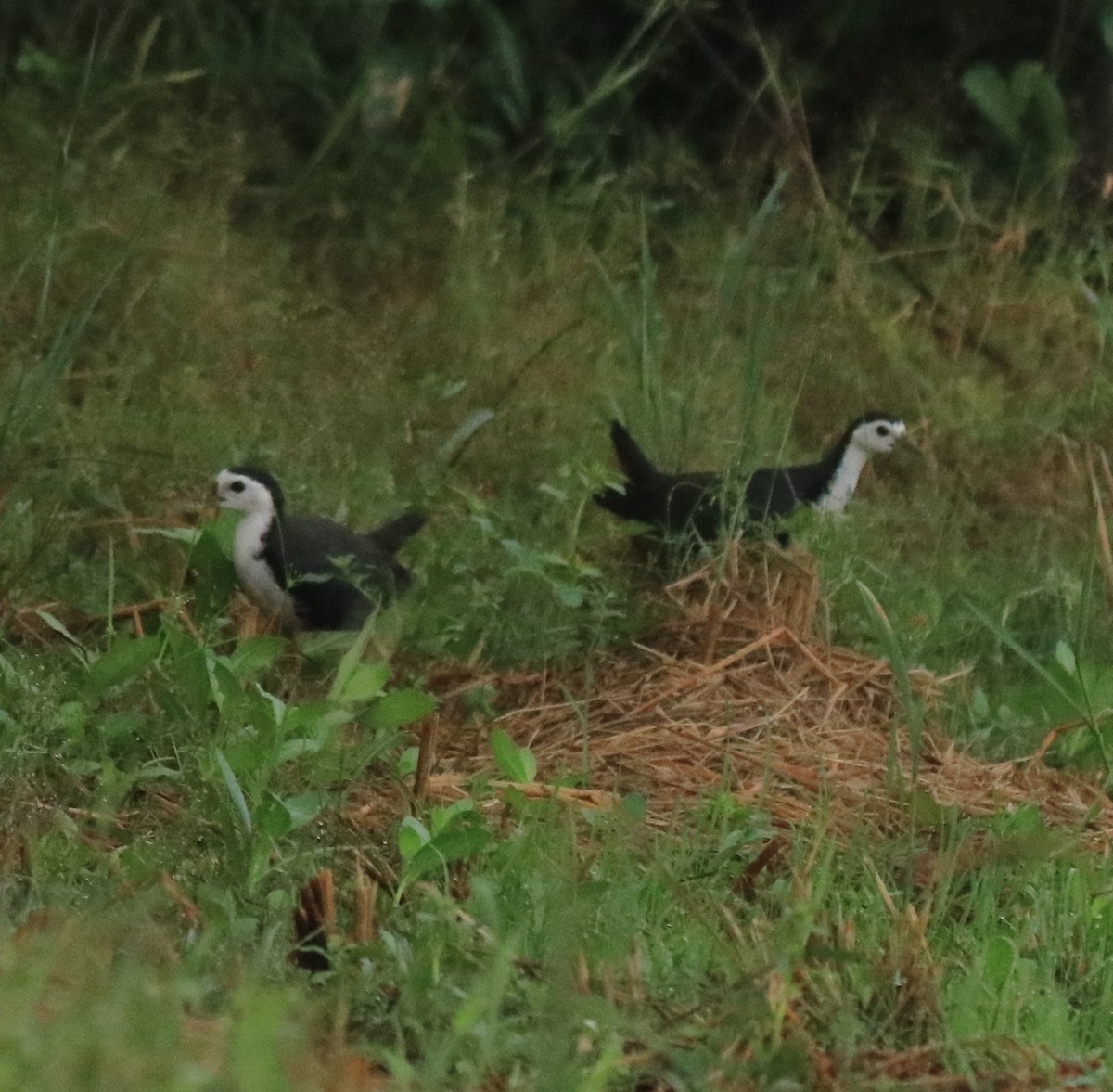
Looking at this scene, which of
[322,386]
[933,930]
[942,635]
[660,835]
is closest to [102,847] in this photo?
[660,835]

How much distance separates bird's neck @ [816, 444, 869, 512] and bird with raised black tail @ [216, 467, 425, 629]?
1104mm

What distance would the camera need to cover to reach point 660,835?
147 inches

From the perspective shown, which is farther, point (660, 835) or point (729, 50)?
point (729, 50)

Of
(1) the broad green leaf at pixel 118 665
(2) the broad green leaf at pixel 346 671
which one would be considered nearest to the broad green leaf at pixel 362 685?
(2) the broad green leaf at pixel 346 671

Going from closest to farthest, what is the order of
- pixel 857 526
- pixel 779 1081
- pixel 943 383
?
1. pixel 779 1081
2. pixel 857 526
3. pixel 943 383

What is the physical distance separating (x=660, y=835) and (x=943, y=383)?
3268 millimetres

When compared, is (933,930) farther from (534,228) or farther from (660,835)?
(534,228)

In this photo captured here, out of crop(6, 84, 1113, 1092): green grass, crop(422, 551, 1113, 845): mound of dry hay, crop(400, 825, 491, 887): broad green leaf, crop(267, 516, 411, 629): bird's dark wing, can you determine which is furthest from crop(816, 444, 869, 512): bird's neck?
crop(400, 825, 491, 887): broad green leaf

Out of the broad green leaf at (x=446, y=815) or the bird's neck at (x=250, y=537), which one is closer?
the broad green leaf at (x=446, y=815)

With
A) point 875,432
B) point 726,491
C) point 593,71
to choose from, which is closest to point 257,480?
point 726,491

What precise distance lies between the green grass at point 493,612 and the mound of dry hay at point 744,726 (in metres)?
0.11

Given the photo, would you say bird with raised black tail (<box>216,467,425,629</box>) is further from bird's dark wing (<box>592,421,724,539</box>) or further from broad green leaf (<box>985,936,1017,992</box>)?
broad green leaf (<box>985,936,1017,992</box>)

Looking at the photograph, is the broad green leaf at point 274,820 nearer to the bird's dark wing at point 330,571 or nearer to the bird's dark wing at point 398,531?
the bird's dark wing at point 330,571

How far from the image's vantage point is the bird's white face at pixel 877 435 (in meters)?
5.93
